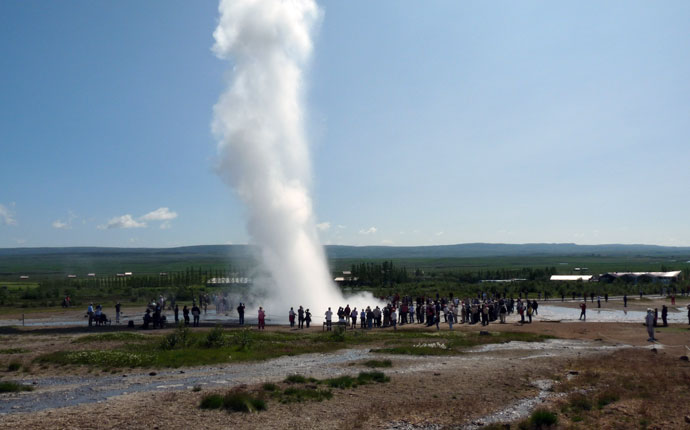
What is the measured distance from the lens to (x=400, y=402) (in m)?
14.8

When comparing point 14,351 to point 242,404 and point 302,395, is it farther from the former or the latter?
point 302,395

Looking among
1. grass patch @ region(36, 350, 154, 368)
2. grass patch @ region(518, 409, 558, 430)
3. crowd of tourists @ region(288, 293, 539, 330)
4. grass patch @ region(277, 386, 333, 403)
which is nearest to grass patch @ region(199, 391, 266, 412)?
grass patch @ region(277, 386, 333, 403)

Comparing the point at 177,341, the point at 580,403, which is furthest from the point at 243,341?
the point at 580,403

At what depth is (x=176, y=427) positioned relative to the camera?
480 inches

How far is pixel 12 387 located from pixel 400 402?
11332 mm

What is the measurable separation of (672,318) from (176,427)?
39.5 meters

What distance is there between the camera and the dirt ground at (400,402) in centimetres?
1269

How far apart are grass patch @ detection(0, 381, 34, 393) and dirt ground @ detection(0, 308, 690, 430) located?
487 millimetres

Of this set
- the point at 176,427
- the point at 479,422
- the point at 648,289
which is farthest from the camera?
the point at 648,289

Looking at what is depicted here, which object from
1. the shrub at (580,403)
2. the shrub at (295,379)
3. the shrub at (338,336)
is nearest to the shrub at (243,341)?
the shrub at (338,336)

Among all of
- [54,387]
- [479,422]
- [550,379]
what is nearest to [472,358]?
[550,379]

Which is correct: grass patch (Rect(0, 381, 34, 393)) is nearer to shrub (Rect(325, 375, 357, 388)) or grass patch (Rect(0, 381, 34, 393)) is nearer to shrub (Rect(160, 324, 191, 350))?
shrub (Rect(160, 324, 191, 350))

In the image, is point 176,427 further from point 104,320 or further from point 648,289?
point 648,289

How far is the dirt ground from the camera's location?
41.6 ft
